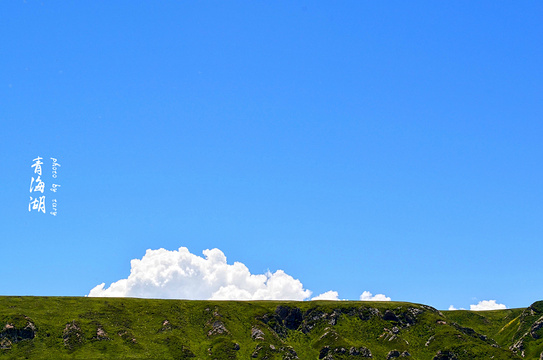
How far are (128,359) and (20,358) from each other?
39746mm

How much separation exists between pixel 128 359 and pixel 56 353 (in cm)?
2815

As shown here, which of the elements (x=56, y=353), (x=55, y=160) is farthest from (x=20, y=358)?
(x=55, y=160)

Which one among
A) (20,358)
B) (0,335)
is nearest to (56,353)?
(20,358)

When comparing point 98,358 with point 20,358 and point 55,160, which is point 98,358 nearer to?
point 20,358

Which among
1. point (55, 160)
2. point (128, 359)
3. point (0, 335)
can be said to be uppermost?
point (55, 160)

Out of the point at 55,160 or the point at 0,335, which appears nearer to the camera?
the point at 55,160

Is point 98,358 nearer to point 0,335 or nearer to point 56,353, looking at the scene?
point 56,353

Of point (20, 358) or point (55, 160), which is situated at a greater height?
point (55, 160)

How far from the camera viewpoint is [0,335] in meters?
200

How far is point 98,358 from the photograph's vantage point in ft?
641

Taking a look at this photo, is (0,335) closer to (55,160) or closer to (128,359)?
(128,359)

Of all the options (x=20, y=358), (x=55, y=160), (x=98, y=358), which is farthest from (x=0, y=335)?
(x=55, y=160)

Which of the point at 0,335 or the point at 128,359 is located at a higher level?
the point at 0,335

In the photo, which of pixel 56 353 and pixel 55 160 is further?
pixel 56 353
